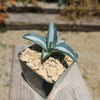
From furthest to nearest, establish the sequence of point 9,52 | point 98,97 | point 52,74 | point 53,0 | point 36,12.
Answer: point 53,0 → point 36,12 → point 9,52 → point 98,97 → point 52,74

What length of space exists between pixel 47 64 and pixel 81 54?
1412 millimetres

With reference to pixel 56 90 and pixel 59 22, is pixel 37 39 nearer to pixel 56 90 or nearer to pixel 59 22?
pixel 56 90

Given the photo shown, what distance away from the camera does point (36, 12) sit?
99.6 inches

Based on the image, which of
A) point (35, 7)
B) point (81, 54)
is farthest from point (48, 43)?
point (35, 7)

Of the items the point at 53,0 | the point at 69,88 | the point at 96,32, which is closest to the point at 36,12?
the point at 53,0

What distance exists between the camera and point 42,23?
91.4 inches

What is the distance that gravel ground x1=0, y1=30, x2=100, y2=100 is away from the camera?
67.5 inches

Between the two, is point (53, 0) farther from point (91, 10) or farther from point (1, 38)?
point (1, 38)

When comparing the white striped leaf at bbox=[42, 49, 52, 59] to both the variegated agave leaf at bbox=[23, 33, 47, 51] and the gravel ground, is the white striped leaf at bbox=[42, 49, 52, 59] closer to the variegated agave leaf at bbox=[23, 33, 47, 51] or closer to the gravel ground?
the variegated agave leaf at bbox=[23, 33, 47, 51]

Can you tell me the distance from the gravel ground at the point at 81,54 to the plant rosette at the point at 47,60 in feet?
3.00

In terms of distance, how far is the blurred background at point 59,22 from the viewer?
7.14 feet

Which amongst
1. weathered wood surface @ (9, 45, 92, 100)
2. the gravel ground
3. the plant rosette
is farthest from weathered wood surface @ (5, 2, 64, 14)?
the plant rosette

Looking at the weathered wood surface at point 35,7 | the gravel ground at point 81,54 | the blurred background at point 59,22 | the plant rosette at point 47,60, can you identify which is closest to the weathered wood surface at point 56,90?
the plant rosette at point 47,60

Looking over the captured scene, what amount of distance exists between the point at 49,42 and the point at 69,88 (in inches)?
14.6
